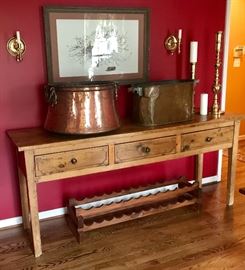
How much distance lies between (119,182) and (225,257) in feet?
3.45

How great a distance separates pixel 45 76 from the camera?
2377mm

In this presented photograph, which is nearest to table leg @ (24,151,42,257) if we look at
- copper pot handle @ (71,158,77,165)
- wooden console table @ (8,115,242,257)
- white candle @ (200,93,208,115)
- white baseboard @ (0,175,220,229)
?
wooden console table @ (8,115,242,257)

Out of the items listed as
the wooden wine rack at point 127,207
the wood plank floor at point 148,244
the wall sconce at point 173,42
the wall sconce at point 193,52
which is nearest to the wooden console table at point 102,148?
the wood plank floor at point 148,244

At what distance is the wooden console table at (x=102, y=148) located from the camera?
2.01m

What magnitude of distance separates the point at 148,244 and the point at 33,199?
32.7 inches

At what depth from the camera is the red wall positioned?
2.26 meters

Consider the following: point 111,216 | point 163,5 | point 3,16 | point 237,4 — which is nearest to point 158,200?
point 111,216

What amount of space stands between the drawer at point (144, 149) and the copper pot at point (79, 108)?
7.6 inches

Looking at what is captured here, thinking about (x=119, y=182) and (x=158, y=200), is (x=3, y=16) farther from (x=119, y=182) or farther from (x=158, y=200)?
(x=158, y=200)

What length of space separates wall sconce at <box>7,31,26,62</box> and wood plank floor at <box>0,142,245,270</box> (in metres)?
1.27

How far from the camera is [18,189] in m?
2.50

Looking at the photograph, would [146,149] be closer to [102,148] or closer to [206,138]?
[102,148]

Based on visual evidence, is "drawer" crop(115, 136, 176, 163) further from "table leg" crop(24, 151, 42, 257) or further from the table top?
"table leg" crop(24, 151, 42, 257)

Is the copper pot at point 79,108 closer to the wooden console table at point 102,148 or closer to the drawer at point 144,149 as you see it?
the wooden console table at point 102,148
